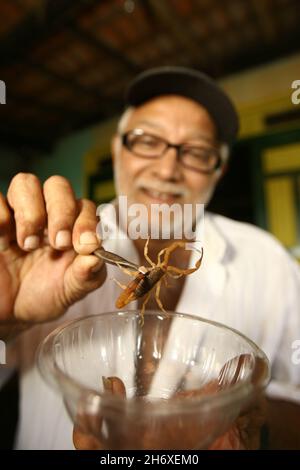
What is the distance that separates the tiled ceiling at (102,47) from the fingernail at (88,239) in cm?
105

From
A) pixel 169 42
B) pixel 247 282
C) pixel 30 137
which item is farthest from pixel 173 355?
pixel 169 42

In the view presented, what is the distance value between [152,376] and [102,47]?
5.39ft

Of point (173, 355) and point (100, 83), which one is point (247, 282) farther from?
point (100, 83)

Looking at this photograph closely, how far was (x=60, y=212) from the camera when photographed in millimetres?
447

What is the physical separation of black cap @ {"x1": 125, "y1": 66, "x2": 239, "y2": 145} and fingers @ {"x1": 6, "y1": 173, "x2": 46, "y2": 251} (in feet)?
2.00

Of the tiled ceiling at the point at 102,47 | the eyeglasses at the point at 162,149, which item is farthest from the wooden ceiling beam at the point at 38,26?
the eyeglasses at the point at 162,149

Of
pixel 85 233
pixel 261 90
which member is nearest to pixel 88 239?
pixel 85 233

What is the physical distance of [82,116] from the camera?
1834 mm

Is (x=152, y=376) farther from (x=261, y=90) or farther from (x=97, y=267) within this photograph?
(x=261, y=90)

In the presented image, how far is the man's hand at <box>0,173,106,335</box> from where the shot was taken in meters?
0.44

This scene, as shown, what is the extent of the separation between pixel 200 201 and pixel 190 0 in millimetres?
957

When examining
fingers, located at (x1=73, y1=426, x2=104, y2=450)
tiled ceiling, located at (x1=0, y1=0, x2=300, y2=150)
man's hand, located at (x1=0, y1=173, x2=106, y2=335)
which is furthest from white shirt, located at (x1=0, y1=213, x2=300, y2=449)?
tiled ceiling, located at (x1=0, y1=0, x2=300, y2=150)

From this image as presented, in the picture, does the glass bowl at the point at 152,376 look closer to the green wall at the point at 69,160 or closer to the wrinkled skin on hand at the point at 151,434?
the wrinkled skin on hand at the point at 151,434
